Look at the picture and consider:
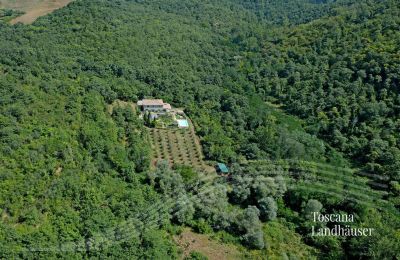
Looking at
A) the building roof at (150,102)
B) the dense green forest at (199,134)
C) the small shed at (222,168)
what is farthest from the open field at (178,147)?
the building roof at (150,102)

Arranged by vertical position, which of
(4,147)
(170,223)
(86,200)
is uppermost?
(4,147)

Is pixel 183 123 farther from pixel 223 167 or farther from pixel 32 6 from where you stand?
pixel 32 6

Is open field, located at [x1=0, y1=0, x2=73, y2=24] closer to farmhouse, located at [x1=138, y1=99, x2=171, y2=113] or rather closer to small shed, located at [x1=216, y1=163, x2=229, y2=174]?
farmhouse, located at [x1=138, y1=99, x2=171, y2=113]

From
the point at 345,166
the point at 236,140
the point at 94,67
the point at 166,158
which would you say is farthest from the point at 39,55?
the point at 345,166

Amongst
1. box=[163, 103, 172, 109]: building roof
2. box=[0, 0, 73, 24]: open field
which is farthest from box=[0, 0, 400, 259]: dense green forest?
box=[0, 0, 73, 24]: open field

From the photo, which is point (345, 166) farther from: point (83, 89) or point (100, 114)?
point (83, 89)

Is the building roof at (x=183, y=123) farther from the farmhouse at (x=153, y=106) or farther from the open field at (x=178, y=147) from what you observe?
the farmhouse at (x=153, y=106)
